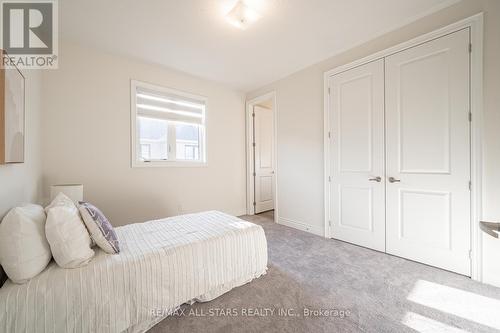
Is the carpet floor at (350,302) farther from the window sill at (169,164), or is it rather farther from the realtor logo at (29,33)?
the realtor logo at (29,33)

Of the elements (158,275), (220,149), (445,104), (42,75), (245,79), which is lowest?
(158,275)

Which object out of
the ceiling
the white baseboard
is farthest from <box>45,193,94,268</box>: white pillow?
the white baseboard

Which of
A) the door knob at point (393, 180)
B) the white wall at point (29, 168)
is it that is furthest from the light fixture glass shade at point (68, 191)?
the door knob at point (393, 180)

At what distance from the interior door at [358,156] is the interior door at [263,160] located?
178 centimetres

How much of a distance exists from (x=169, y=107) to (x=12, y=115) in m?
2.03

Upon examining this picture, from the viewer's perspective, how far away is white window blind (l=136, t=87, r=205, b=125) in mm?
3143

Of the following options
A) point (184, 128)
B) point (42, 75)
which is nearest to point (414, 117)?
point (184, 128)

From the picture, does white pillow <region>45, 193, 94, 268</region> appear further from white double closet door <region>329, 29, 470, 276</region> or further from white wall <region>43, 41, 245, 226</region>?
white double closet door <region>329, 29, 470, 276</region>

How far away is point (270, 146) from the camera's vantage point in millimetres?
4785

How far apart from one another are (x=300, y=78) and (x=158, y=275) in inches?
132

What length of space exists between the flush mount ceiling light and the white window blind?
1744 mm

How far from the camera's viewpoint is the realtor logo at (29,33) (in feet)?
5.12

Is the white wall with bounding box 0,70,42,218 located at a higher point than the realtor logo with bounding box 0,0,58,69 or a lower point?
lower

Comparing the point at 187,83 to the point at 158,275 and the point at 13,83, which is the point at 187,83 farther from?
the point at 158,275
